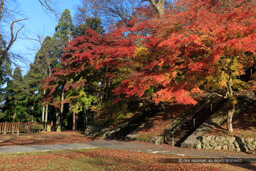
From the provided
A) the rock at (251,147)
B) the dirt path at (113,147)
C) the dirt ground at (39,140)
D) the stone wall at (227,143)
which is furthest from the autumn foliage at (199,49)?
the dirt ground at (39,140)

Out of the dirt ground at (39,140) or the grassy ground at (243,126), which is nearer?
the grassy ground at (243,126)

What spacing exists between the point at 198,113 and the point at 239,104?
11.0 feet

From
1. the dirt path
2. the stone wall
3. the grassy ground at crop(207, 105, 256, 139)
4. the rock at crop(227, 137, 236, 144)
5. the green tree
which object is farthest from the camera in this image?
the green tree

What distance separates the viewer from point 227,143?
10602 millimetres

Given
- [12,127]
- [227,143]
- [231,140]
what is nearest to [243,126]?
[231,140]

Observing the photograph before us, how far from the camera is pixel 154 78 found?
11344 millimetres

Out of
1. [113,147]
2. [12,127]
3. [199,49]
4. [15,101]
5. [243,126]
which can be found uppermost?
[199,49]

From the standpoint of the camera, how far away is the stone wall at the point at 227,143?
32.8ft

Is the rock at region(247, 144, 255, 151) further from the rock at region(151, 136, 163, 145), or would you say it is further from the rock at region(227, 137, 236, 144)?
the rock at region(151, 136, 163, 145)

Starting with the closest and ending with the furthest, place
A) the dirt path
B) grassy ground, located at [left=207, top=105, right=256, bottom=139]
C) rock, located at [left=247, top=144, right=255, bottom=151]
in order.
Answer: the dirt path, rock, located at [left=247, top=144, right=255, bottom=151], grassy ground, located at [left=207, top=105, right=256, bottom=139]

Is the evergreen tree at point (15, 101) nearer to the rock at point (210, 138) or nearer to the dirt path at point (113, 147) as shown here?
the dirt path at point (113, 147)

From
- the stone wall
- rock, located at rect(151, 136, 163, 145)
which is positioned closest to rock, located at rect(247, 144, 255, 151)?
the stone wall

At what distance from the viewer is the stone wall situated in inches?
393

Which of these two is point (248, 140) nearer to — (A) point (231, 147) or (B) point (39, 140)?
(A) point (231, 147)
